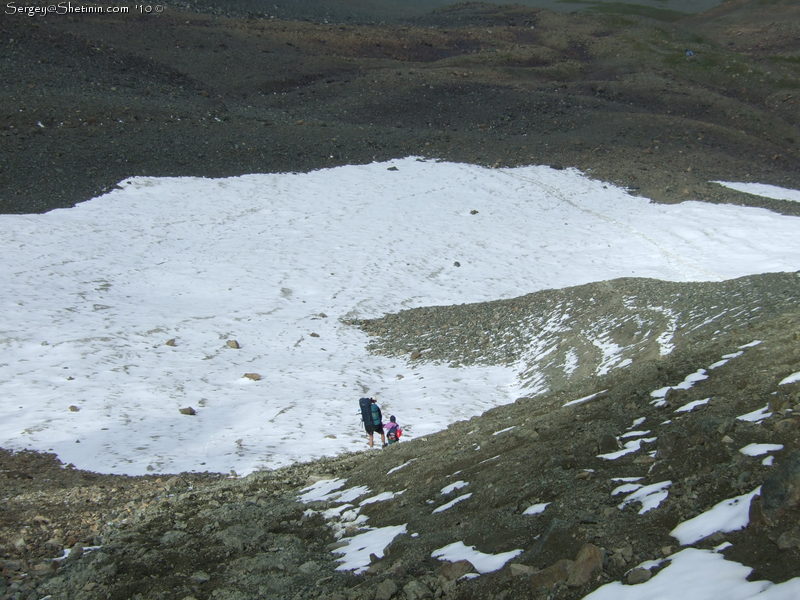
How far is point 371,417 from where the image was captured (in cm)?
1552

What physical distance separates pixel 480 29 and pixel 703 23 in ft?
90.0

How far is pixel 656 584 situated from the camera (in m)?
5.33

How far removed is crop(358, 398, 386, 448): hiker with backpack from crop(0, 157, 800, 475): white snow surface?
1.86 feet

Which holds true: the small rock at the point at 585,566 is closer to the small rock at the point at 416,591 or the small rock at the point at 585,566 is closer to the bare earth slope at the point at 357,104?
the small rock at the point at 416,591

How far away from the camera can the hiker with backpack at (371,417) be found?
15.4m

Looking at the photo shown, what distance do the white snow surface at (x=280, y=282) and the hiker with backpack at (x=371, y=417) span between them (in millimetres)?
566

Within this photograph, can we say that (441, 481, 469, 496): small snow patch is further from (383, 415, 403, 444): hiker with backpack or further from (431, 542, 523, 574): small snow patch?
(383, 415, 403, 444): hiker with backpack

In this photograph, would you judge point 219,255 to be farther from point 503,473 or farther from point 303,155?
point 503,473

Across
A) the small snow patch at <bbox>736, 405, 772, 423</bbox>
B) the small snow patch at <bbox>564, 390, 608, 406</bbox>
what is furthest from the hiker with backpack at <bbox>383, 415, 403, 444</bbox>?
the small snow patch at <bbox>736, 405, 772, 423</bbox>

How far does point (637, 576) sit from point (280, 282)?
68.4 feet

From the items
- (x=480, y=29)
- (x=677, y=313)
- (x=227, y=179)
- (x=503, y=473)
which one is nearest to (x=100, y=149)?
(x=227, y=179)

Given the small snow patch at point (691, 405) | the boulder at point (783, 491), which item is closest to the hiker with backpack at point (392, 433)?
the small snow patch at point (691, 405)

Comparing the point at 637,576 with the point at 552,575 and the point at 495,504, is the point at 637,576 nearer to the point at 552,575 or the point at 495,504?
the point at 552,575

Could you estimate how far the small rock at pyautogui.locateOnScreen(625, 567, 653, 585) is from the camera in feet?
18.0
